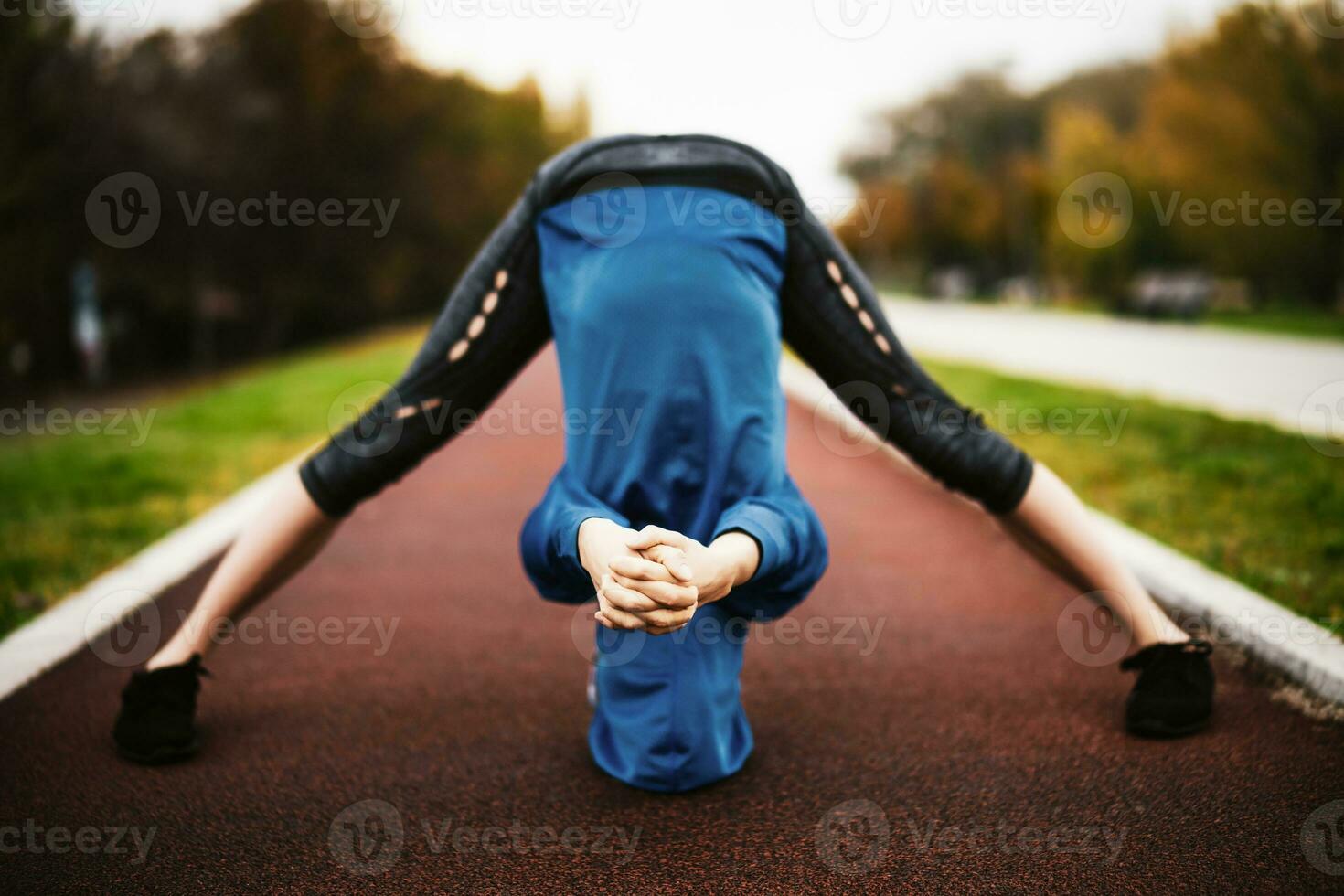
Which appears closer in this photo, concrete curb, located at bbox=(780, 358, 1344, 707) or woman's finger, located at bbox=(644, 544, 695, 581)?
woman's finger, located at bbox=(644, 544, 695, 581)

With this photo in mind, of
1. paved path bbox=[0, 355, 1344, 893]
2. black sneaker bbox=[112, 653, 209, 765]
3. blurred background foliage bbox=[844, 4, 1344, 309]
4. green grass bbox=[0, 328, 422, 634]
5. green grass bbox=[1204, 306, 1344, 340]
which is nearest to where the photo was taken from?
paved path bbox=[0, 355, 1344, 893]

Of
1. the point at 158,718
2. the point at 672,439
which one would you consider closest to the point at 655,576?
the point at 672,439

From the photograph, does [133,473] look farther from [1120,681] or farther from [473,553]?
[1120,681]

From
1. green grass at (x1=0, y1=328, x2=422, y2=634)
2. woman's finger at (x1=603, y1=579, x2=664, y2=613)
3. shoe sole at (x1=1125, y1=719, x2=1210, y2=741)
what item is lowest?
green grass at (x1=0, y1=328, x2=422, y2=634)

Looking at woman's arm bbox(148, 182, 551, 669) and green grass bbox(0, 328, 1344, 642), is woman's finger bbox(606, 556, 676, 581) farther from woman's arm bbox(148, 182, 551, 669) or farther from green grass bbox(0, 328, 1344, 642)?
green grass bbox(0, 328, 1344, 642)

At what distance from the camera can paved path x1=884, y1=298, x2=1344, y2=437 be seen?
8.95m

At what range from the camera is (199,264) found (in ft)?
74.9

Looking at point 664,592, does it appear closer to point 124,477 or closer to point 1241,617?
point 1241,617

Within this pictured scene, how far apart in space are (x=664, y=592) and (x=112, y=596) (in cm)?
293

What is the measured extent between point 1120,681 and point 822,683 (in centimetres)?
90

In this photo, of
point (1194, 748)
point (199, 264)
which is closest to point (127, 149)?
point (199, 264)

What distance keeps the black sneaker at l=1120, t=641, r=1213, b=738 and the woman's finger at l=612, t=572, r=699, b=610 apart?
4.76 feet

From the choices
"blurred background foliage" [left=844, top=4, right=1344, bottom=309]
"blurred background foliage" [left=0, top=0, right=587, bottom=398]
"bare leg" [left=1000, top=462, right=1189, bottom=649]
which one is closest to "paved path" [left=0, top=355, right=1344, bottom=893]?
"bare leg" [left=1000, top=462, right=1189, bottom=649]

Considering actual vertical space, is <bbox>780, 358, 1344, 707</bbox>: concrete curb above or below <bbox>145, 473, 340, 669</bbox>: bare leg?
below
